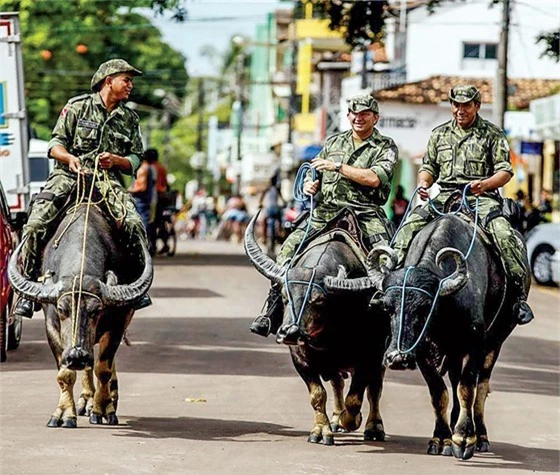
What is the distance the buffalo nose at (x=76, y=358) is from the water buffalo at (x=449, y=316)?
206 centimetres

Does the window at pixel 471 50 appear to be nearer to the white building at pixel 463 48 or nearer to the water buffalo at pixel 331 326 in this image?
the white building at pixel 463 48

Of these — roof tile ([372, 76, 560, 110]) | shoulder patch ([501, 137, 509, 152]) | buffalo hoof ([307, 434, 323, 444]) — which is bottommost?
roof tile ([372, 76, 560, 110])

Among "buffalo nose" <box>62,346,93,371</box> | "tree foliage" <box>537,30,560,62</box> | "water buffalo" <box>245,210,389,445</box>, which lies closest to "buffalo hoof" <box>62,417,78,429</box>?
"buffalo nose" <box>62,346,93,371</box>

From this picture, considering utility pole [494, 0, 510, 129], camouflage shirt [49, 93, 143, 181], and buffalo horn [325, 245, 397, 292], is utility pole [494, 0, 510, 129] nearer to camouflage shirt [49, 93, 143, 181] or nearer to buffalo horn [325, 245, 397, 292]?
camouflage shirt [49, 93, 143, 181]

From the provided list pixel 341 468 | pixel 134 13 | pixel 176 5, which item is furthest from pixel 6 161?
pixel 134 13

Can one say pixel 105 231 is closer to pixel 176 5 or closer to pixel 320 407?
pixel 320 407

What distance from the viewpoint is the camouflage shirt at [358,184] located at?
12.2m

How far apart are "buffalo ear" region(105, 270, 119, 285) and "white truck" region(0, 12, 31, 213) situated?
20.0 ft

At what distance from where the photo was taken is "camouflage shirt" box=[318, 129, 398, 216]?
40.2 feet

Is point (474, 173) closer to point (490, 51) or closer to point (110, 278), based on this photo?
point (110, 278)

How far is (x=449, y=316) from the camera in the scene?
11.2 meters

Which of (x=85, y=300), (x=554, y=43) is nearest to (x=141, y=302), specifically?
(x=85, y=300)

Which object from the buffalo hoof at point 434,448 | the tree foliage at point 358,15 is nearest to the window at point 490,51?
the tree foliage at point 358,15

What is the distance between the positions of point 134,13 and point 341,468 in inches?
1724
